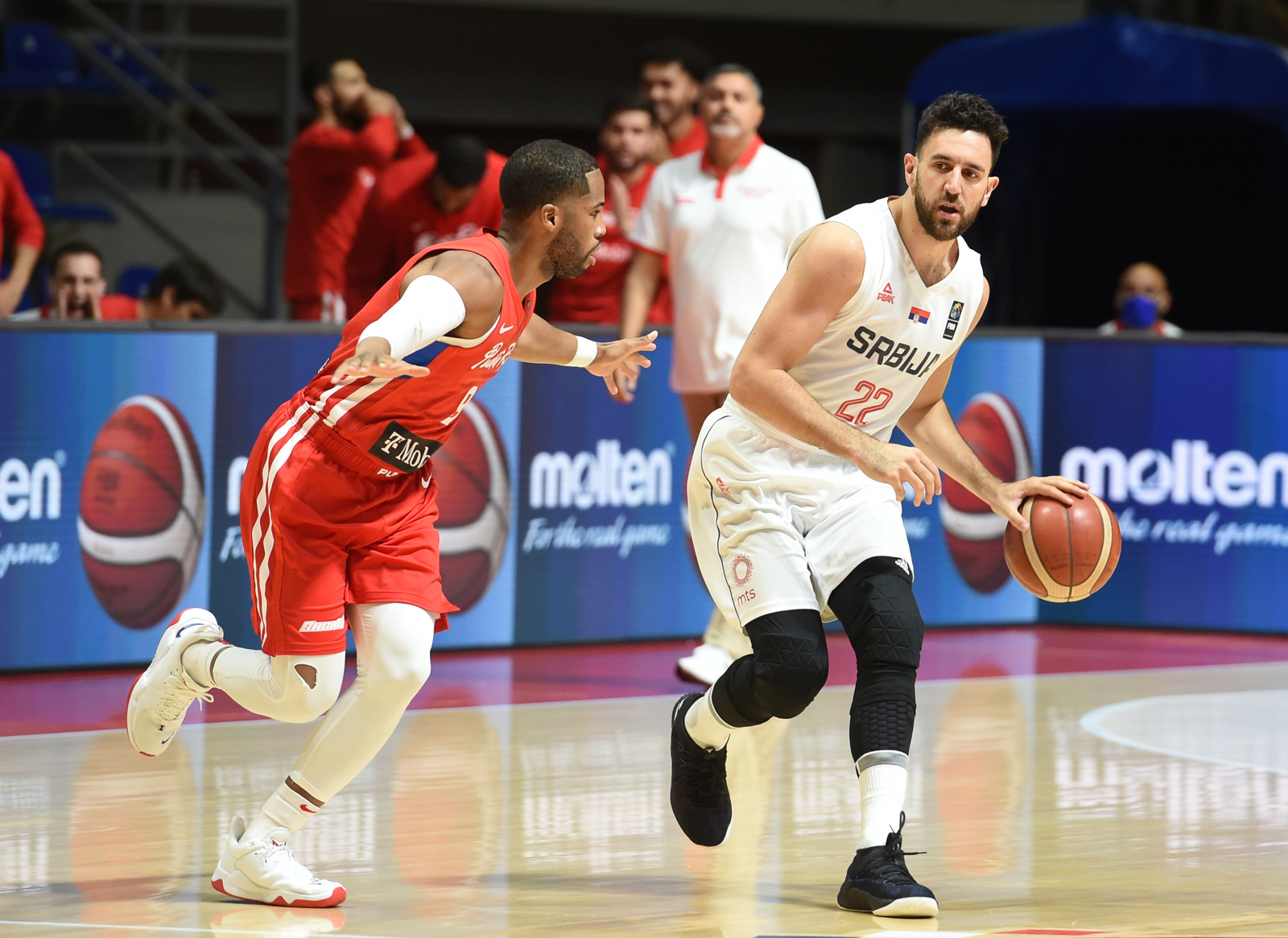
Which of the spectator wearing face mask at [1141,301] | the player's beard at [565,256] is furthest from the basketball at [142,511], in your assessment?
the spectator wearing face mask at [1141,301]

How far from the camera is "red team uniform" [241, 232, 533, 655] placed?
421cm

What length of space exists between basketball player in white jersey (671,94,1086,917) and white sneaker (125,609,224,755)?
1197mm

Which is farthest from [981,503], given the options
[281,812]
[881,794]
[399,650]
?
[281,812]

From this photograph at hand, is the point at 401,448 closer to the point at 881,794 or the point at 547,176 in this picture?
the point at 547,176

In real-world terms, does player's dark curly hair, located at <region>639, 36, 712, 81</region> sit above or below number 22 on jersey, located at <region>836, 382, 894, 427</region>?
above

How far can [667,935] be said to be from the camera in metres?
4.01

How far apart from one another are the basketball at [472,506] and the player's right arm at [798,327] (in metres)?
3.62

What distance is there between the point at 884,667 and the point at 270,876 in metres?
1.46

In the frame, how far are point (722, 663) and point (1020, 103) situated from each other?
588 centimetres

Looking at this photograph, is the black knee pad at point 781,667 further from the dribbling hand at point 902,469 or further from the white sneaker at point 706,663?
the white sneaker at point 706,663

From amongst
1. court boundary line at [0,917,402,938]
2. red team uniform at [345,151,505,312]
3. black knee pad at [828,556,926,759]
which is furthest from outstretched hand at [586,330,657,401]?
red team uniform at [345,151,505,312]

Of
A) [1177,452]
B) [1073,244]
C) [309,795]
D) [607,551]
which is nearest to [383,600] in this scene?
[309,795]

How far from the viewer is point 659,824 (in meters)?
5.15

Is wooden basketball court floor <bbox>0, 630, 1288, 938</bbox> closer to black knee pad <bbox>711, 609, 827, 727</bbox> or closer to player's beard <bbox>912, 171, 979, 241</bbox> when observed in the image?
black knee pad <bbox>711, 609, 827, 727</bbox>
